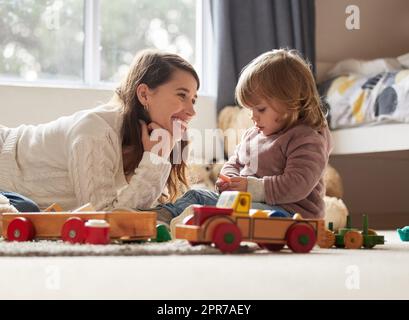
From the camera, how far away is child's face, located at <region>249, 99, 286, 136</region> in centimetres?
176

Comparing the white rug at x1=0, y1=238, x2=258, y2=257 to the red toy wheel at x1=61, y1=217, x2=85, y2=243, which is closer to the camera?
the white rug at x1=0, y1=238, x2=258, y2=257

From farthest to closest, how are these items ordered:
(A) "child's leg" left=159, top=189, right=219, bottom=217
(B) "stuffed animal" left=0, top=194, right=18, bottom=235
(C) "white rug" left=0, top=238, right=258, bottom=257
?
(A) "child's leg" left=159, top=189, right=219, bottom=217
(B) "stuffed animal" left=0, top=194, right=18, bottom=235
(C) "white rug" left=0, top=238, right=258, bottom=257

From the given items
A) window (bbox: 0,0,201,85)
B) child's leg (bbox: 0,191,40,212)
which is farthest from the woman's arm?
window (bbox: 0,0,201,85)

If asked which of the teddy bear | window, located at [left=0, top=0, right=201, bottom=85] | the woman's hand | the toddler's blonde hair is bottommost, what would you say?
the teddy bear

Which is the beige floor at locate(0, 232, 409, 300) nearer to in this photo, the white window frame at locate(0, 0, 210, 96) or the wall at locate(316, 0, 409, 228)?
the white window frame at locate(0, 0, 210, 96)

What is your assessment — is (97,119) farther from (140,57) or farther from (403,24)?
(403,24)

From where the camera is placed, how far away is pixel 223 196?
1271 millimetres

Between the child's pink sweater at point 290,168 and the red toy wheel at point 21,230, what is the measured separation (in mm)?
520

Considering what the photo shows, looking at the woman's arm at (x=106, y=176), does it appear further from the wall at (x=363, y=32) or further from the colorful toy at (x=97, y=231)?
the wall at (x=363, y=32)

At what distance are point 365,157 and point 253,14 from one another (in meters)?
0.91

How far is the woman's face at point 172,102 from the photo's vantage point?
73.9 inches

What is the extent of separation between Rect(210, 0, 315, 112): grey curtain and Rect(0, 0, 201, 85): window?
0.86 ft

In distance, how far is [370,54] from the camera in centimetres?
371

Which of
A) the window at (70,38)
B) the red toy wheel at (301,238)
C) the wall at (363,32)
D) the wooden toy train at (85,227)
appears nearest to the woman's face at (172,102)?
the wooden toy train at (85,227)
